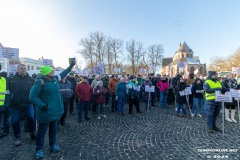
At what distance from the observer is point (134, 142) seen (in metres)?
4.81

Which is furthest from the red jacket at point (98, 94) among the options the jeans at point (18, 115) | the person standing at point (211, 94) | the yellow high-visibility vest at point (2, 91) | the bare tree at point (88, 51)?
the bare tree at point (88, 51)

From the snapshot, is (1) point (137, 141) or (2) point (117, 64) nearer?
(1) point (137, 141)

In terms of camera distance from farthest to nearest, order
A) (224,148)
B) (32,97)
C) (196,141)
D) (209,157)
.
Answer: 1. (196,141)
2. (224,148)
3. (209,157)
4. (32,97)

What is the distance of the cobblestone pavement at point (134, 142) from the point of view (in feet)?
13.0

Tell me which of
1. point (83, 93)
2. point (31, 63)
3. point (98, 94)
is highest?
point (31, 63)

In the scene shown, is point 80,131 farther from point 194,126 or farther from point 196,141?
point 194,126

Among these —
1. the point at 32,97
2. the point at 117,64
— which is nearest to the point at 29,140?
the point at 32,97

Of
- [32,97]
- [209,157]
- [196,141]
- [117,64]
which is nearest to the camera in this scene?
[32,97]

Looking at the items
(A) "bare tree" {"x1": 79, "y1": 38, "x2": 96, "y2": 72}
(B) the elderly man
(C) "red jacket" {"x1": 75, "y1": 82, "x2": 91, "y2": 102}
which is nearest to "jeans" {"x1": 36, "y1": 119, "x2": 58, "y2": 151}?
(B) the elderly man

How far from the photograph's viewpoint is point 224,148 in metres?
4.38

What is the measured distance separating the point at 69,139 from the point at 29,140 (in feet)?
3.98

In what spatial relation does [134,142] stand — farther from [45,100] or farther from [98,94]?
[98,94]

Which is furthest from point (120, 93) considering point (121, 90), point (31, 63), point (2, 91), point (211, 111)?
point (31, 63)

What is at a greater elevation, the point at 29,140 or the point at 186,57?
the point at 186,57
